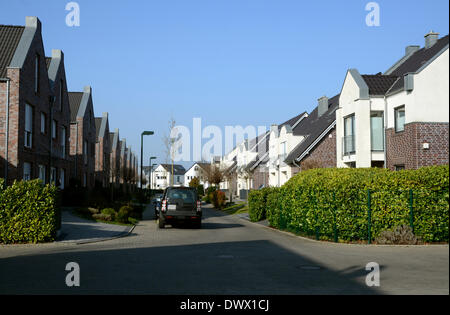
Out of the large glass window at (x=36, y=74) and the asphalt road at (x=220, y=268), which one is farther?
the large glass window at (x=36, y=74)

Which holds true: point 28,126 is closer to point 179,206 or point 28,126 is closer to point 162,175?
point 179,206

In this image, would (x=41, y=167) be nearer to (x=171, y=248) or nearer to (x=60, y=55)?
(x=60, y=55)

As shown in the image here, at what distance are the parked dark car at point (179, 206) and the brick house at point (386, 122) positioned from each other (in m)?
9.67

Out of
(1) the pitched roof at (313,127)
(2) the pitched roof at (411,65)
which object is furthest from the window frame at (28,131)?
(2) the pitched roof at (411,65)

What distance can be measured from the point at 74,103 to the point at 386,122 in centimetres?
2690

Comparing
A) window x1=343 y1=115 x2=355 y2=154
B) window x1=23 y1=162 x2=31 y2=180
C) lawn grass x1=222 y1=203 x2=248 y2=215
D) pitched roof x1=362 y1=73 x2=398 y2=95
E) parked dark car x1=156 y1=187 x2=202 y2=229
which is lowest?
lawn grass x1=222 y1=203 x2=248 y2=215

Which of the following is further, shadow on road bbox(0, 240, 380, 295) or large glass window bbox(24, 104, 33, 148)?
large glass window bbox(24, 104, 33, 148)

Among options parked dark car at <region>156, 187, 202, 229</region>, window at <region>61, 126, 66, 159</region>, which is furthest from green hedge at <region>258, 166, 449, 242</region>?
window at <region>61, 126, 66, 159</region>

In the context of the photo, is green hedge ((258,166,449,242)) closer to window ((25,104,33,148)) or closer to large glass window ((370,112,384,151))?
large glass window ((370,112,384,151))

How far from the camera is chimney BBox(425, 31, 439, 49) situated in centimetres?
2508

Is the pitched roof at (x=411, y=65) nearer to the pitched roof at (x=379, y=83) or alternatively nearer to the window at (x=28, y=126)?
the pitched roof at (x=379, y=83)

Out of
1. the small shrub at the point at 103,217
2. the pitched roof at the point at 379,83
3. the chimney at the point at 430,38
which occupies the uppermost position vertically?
the chimney at the point at 430,38

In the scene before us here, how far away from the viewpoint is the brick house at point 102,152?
1843 inches

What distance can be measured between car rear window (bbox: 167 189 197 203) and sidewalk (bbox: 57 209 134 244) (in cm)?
234
